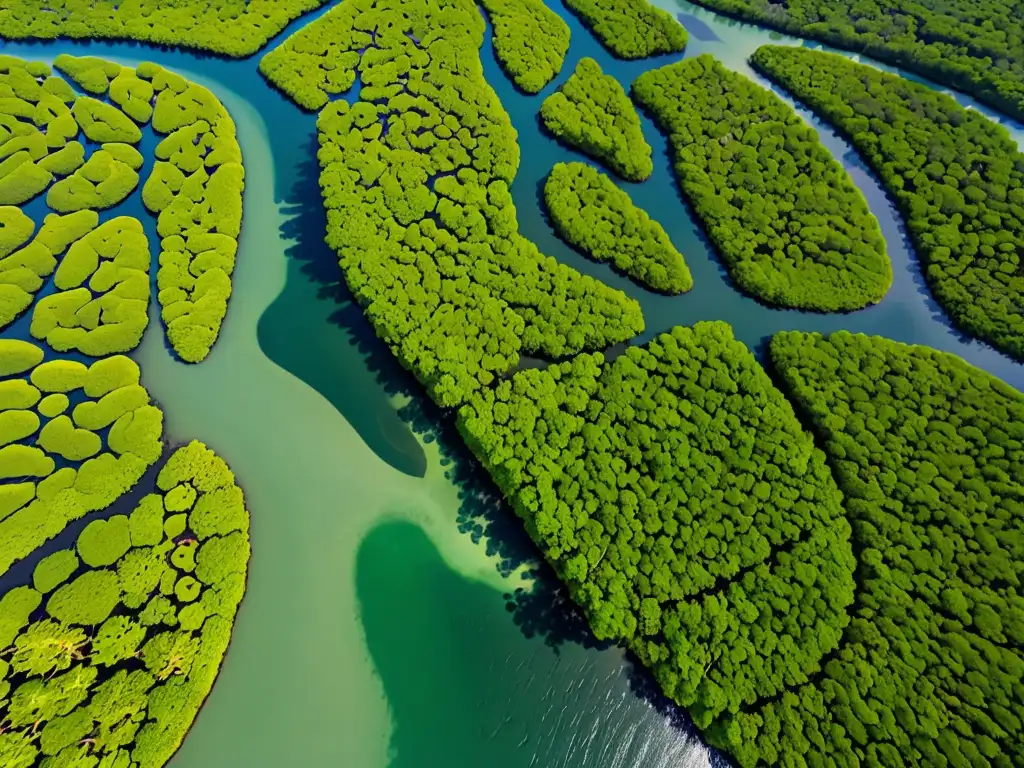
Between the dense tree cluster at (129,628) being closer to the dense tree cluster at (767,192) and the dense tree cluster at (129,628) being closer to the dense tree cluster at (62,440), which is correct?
the dense tree cluster at (62,440)

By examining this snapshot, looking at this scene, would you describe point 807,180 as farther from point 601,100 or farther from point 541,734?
point 541,734

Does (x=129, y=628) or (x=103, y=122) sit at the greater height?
(x=103, y=122)

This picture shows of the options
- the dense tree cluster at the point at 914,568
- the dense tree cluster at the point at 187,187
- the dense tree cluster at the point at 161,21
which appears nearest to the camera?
the dense tree cluster at the point at 914,568

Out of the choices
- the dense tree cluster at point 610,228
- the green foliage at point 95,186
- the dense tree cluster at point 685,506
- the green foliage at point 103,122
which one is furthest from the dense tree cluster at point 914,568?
the green foliage at point 103,122

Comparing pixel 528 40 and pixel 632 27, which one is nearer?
pixel 528 40

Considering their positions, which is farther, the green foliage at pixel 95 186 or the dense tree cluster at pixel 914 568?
the green foliage at pixel 95 186

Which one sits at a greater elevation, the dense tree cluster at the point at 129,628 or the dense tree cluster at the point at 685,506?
the dense tree cluster at the point at 685,506

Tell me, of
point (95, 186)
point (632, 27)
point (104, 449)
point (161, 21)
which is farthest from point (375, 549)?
point (161, 21)

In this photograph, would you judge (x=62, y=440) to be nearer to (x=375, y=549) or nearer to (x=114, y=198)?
(x=114, y=198)
